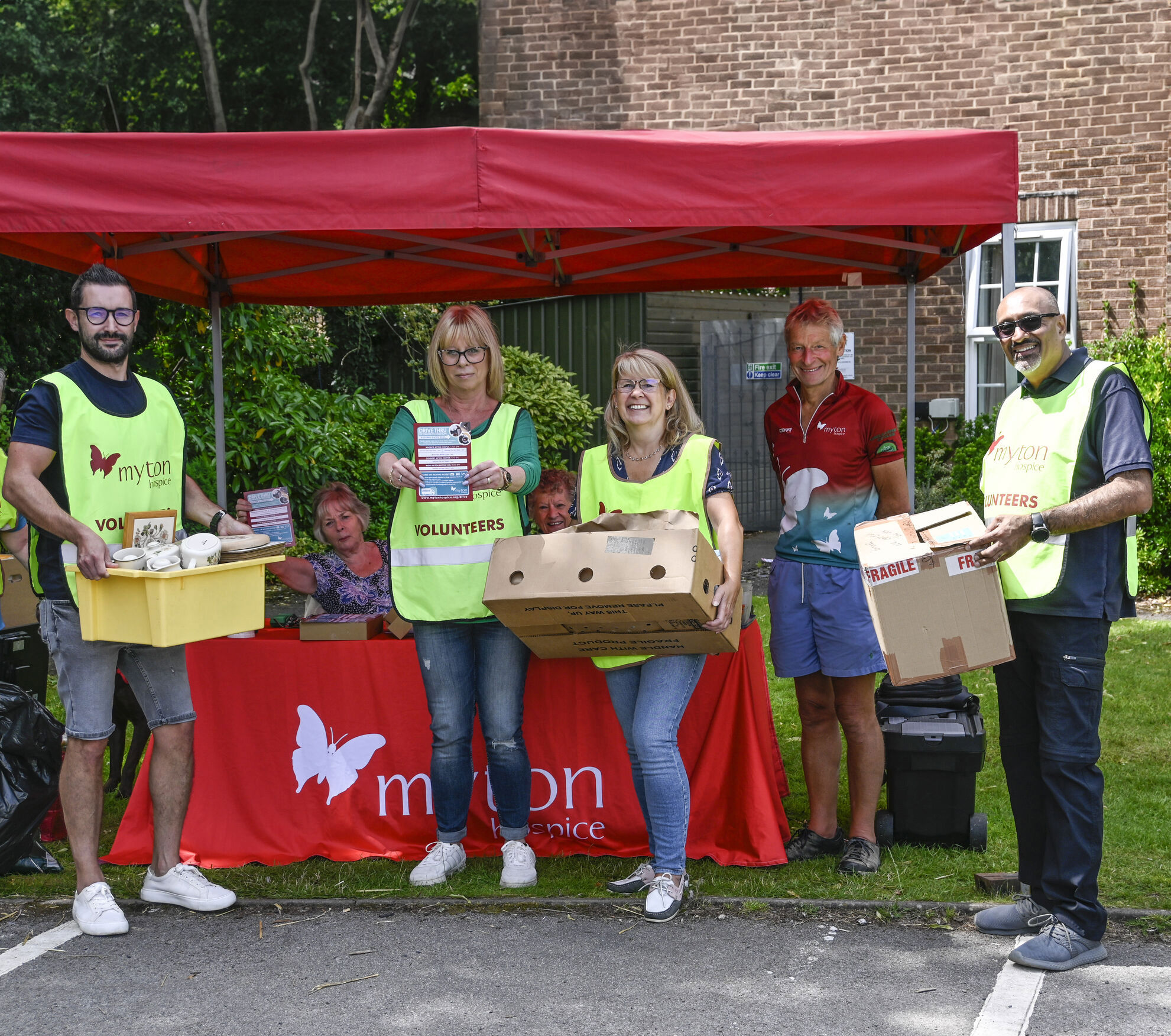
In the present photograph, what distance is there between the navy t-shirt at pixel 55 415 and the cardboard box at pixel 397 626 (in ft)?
3.94

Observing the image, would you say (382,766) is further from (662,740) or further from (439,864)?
(662,740)

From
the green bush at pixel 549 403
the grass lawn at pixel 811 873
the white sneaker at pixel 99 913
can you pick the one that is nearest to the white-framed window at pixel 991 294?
the green bush at pixel 549 403

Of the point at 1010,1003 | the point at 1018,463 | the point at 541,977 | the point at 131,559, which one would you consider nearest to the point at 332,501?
the point at 131,559

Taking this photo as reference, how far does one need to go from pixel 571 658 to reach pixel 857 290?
807 cm

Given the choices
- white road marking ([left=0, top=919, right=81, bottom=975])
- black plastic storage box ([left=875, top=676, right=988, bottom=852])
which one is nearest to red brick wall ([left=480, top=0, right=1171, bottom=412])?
black plastic storage box ([left=875, top=676, right=988, bottom=852])

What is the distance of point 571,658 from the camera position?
14.1 ft

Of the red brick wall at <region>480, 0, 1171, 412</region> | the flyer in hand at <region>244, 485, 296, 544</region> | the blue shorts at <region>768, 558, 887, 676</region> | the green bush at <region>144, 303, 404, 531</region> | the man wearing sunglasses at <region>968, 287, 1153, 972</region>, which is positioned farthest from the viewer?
the red brick wall at <region>480, 0, 1171, 412</region>

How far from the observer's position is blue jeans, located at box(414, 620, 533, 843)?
397cm

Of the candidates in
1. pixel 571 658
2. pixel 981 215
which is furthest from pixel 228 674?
pixel 981 215

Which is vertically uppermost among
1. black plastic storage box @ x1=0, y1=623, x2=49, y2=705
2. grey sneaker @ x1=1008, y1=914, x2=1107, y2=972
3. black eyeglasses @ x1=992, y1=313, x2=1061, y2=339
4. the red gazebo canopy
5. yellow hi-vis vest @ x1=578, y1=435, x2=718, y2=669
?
the red gazebo canopy

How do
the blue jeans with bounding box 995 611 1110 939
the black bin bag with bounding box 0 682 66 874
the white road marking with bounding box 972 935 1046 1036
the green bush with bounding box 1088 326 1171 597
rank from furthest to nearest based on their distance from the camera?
the green bush with bounding box 1088 326 1171 597 → the black bin bag with bounding box 0 682 66 874 → the blue jeans with bounding box 995 611 1110 939 → the white road marking with bounding box 972 935 1046 1036

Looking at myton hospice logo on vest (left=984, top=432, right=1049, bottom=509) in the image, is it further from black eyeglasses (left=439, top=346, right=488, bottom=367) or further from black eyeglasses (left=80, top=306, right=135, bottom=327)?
black eyeglasses (left=80, top=306, right=135, bottom=327)

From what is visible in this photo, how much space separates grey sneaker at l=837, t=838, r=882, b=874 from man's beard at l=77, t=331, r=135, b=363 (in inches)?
115

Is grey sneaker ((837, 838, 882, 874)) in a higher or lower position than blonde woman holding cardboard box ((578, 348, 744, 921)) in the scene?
lower
